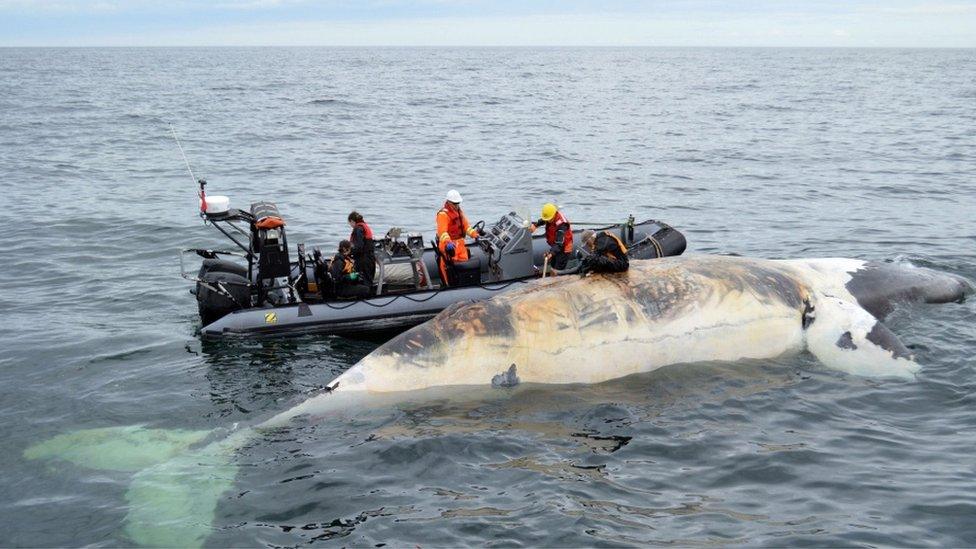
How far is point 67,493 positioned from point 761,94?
79785mm

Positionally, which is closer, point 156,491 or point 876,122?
point 156,491

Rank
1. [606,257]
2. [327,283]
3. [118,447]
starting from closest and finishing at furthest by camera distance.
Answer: [118,447] < [606,257] < [327,283]

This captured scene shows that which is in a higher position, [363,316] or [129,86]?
[129,86]

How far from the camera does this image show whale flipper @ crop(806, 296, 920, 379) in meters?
14.1

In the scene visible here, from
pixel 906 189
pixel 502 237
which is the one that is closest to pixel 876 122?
pixel 906 189

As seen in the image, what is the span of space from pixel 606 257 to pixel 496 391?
2.65 meters

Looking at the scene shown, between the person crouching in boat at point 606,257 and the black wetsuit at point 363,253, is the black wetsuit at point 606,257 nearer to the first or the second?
the person crouching in boat at point 606,257

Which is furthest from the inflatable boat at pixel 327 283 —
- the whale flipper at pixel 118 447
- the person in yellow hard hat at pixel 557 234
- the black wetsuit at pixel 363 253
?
the whale flipper at pixel 118 447

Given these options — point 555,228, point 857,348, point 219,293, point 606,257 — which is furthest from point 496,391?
point 219,293

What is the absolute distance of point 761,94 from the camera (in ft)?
271

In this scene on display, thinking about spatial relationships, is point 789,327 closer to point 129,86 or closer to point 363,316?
point 363,316

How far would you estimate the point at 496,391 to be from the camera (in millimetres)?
12930

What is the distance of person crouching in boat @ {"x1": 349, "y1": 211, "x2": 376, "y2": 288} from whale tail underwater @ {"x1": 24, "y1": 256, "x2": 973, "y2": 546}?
4854mm

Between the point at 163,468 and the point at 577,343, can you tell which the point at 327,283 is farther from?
the point at 163,468
